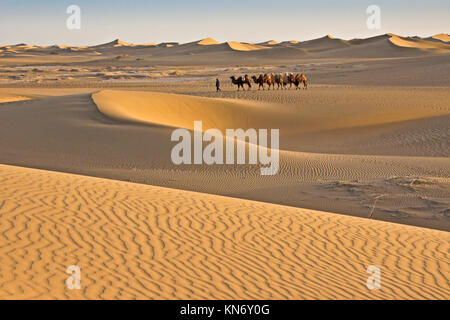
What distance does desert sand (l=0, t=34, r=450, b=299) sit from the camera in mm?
5984

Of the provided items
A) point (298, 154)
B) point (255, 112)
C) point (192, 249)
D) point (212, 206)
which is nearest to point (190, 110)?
point (255, 112)

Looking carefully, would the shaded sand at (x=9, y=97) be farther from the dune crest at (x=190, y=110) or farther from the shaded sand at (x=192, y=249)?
the shaded sand at (x=192, y=249)

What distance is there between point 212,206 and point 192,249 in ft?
8.14

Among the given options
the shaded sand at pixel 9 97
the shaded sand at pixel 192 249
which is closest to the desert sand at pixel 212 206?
the shaded sand at pixel 192 249

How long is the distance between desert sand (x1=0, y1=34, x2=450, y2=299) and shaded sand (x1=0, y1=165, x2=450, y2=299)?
3cm

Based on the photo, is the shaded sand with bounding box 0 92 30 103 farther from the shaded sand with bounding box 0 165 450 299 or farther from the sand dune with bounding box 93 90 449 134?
the shaded sand with bounding box 0 165 450 299

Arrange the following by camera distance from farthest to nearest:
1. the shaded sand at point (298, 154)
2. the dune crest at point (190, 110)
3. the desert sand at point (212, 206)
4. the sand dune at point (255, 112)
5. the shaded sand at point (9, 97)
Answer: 1. the shaded sand at point (9, 97)
2. the sand dune at point (255, 112)
3. the dune crest at point (190, 110)
4. the shaded sand at point (298, 154)
5. the desert sand at point (212, 206)

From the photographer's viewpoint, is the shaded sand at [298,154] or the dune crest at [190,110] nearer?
the shaded sand at [298,154]

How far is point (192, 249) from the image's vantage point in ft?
22.7

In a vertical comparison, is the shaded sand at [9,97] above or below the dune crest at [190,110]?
above

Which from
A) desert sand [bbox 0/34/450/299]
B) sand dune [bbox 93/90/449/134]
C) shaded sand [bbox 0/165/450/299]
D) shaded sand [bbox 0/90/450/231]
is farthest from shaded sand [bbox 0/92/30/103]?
shaded sand [bbox 0/165/450/299]

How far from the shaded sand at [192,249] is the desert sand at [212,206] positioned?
0.03 metres

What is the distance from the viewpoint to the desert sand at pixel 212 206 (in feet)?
19.6
